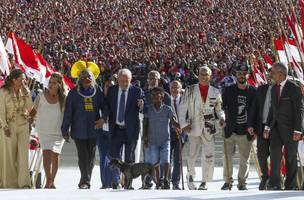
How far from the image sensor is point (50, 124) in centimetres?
1582

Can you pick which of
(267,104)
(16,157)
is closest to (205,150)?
(267,104)

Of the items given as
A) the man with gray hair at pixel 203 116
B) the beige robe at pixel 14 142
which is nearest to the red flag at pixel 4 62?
the beige robe at pixel 14 142

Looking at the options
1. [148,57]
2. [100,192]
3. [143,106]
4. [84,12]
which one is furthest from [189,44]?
[100,192]

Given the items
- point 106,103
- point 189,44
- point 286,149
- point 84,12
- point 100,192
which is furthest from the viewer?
point 84,12

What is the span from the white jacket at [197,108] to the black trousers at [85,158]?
1265 millimetres

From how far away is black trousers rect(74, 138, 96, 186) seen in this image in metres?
15.7

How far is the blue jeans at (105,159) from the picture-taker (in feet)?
55.4

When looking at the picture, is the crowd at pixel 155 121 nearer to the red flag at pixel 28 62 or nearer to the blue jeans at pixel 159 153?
the blue jeans at pixel 159 153

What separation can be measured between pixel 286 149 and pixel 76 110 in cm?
275

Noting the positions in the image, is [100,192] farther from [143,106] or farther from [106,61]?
[106,61]

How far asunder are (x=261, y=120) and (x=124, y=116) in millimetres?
1814

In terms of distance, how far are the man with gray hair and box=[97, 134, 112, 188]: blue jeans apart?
4.32ft

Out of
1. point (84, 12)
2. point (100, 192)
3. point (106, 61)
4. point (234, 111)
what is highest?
point (84, 12)

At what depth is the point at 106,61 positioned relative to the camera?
38.9m
